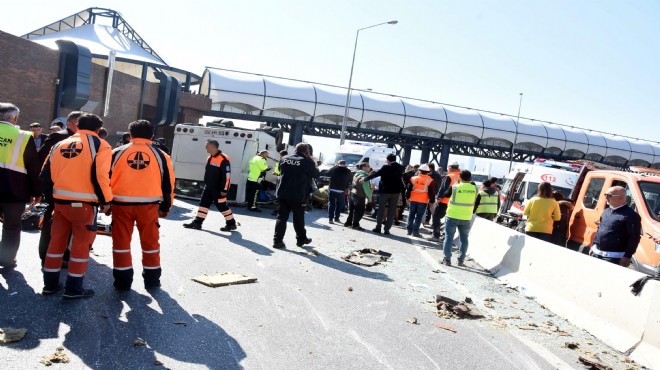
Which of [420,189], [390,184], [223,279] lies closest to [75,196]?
[223,279]

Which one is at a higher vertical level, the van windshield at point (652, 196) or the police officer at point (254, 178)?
the van windshield at point (652, 196)

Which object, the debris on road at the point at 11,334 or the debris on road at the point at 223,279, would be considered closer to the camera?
the debris on road at the point at 11,334

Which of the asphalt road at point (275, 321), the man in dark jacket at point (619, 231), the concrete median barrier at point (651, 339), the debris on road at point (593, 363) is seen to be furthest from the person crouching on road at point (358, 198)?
the debris on road at point (593, 363)

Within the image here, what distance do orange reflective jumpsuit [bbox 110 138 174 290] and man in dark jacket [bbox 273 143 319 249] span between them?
3.80m

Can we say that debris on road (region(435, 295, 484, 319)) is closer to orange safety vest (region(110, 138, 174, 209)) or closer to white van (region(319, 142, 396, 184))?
orange safety vest (region(110, 138, 174, 209))

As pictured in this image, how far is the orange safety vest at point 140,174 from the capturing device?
18.9 ft

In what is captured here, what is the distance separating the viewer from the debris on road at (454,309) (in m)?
6.31

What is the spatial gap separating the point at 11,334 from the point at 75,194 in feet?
4.90

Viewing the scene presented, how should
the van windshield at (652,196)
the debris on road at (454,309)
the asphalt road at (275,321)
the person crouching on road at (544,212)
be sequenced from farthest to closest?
the person crouching on road at (544,212) < the van windshield at (652,196) < the debris on road at (454,309) < the asphalt road at (275,321)

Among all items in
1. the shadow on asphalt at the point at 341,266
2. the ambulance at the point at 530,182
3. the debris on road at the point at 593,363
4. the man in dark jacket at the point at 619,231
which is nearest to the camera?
the debris on road at the point at 593,363

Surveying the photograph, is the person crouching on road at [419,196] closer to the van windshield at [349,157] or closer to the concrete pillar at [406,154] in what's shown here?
the van windshield at [349,157]

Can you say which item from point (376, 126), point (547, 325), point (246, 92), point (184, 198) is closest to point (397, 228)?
point (184, 198)

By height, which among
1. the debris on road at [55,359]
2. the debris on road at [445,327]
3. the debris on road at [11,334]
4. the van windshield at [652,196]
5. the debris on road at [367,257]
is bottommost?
the debris on road at [367,257]

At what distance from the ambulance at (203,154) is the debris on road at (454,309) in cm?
1044
